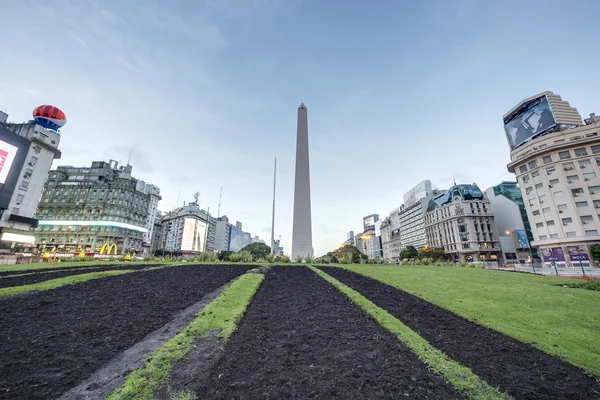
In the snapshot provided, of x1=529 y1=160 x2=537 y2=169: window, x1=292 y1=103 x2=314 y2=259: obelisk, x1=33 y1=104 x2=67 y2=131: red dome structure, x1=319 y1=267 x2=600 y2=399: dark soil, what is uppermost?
x1=33 y1=104 x2=67 y2=131: red dome structure

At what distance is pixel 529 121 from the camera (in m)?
69.5

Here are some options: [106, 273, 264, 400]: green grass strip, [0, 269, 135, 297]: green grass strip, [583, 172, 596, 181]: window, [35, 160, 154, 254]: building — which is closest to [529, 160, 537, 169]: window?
[583, 172, 596, 181]: window

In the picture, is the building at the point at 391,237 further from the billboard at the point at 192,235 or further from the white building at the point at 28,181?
the white building at the point at 28,181

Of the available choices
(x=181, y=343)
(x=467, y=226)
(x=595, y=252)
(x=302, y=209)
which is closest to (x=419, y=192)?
(x=467, y=226)

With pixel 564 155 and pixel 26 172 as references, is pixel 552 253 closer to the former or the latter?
pixel 564 155

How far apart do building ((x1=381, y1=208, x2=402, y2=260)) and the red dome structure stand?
158 meters

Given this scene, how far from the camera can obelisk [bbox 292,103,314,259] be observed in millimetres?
34938

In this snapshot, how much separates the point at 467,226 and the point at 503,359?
118m

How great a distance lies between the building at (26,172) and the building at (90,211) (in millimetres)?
30678

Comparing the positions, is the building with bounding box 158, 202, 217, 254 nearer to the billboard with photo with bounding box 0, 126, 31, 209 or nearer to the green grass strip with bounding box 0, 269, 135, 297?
the billboard with photo with bounding box 0, 126, 31, 209

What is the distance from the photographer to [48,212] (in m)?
99.1

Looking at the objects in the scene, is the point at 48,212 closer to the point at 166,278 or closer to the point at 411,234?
the point at 166,278

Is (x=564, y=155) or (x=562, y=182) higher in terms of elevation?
(x=564, y=155)

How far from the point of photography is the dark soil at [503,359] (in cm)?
402
